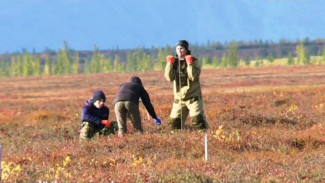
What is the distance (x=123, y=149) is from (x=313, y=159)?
3758 millimetres

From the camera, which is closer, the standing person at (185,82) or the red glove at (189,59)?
the red glove at (189,59)

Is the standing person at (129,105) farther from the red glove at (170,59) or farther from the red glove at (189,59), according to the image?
the red glove at (189,59)

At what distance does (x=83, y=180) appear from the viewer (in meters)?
8.83

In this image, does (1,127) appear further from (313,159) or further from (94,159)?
(313,159)

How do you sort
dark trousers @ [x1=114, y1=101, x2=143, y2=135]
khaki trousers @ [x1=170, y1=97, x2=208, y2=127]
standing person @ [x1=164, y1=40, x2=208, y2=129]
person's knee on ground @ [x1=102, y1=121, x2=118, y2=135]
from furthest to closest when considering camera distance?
1. person's knee on ground @ [x1=102, y1=121, x2=118, y2=135]
2. dark trousers @ [x1=114, y1=101, x2=143, y2=135]
3. khaki trousers @ [x1=170, y1=97, x2=208, y2=127]
4. standing person @ [x1=164, y1=40, x2=208, y2=129]

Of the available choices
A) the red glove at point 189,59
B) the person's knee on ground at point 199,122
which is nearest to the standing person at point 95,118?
the person's knee on ground at point 199,122

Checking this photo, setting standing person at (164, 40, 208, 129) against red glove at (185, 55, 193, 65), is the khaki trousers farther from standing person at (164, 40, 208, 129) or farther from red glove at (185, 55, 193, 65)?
red glove at (185, 55, 193, 65)

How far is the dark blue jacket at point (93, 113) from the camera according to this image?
15031mm

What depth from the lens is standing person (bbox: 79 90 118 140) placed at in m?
14.9

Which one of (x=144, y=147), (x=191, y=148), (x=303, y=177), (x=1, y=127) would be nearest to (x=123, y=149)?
(x=144, y=147)

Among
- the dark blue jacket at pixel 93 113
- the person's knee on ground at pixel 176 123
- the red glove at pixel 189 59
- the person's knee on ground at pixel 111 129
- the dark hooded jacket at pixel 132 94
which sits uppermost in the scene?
the red glove at pixel 189 59

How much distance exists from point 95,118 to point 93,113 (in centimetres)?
21

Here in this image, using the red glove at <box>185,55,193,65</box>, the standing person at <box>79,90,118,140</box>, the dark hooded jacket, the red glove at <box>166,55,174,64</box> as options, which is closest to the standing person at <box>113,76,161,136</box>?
the dark hooded jacket

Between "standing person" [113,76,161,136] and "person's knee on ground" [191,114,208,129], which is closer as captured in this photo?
"person's knee on ground" [191,114,208,129]
